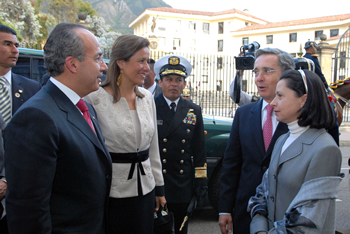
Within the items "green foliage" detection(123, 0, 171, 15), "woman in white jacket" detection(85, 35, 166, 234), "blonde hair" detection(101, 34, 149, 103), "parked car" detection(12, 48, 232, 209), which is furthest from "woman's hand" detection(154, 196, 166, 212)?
"green foliage" detection(123, 0, 171, 15)

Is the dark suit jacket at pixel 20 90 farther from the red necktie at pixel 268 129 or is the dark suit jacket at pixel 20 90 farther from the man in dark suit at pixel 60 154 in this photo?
the red necktie at pixel 268 129

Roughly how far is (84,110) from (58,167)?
0.42 metres

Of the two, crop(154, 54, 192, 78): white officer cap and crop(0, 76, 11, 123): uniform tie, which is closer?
crop(0, 76, 11, 123): uniform tie

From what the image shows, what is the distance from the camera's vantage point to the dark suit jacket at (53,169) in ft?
4.13

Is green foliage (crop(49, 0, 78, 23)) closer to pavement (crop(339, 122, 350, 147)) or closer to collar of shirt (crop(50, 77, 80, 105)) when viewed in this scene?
pavement (crop(339, 122, 350, 147))

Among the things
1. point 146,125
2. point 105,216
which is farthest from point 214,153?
point 105,216

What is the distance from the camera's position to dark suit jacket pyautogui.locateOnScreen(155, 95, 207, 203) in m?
2.75

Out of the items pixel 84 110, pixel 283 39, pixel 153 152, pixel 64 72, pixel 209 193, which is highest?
pixel 283 39

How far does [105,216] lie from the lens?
170 cm

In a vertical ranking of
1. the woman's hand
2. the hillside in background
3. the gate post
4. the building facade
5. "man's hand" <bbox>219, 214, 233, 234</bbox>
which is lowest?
"man's hand" <bbox>219, 214, 233, 234</bbox>

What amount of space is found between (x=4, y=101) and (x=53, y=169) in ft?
5.78

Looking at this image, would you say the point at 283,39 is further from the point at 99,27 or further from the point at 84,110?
the point at 84,110

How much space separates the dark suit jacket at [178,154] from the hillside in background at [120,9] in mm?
140255

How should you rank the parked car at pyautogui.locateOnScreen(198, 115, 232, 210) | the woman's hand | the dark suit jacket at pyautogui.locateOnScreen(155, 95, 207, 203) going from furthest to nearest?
the parked car at pyautogui.locateOnScreen(198, 115, 232, 210), the dark suit jacket at pyautogui.locateOnScreen(155, 95, 207, 203), the woman's hand
